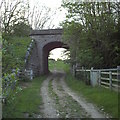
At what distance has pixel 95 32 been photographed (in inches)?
612

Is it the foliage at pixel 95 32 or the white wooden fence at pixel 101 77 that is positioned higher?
the foliage at pixel 95 32

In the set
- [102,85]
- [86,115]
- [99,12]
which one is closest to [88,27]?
[99,12]

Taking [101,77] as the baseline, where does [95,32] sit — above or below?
above

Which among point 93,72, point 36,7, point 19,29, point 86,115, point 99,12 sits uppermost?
point 36,7

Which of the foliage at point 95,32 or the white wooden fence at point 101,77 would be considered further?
the foliage at point 95,32

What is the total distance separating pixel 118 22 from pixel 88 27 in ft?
8.00

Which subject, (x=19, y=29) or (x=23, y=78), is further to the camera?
(x=23, y=78)

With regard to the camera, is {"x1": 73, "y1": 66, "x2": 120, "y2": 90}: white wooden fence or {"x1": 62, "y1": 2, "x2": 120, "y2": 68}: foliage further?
{"x1": 62, "y1": 2, "x2": 120, "y2": 68}: foliage

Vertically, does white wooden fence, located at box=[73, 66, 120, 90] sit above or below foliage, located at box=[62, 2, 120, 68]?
below

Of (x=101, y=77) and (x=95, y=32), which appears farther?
(x=95, y=32)

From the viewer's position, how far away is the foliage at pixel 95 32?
14.8m

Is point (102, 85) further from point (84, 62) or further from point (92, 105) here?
point (84, 62)

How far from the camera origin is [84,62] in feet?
55.4

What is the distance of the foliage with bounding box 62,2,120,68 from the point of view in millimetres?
14828
